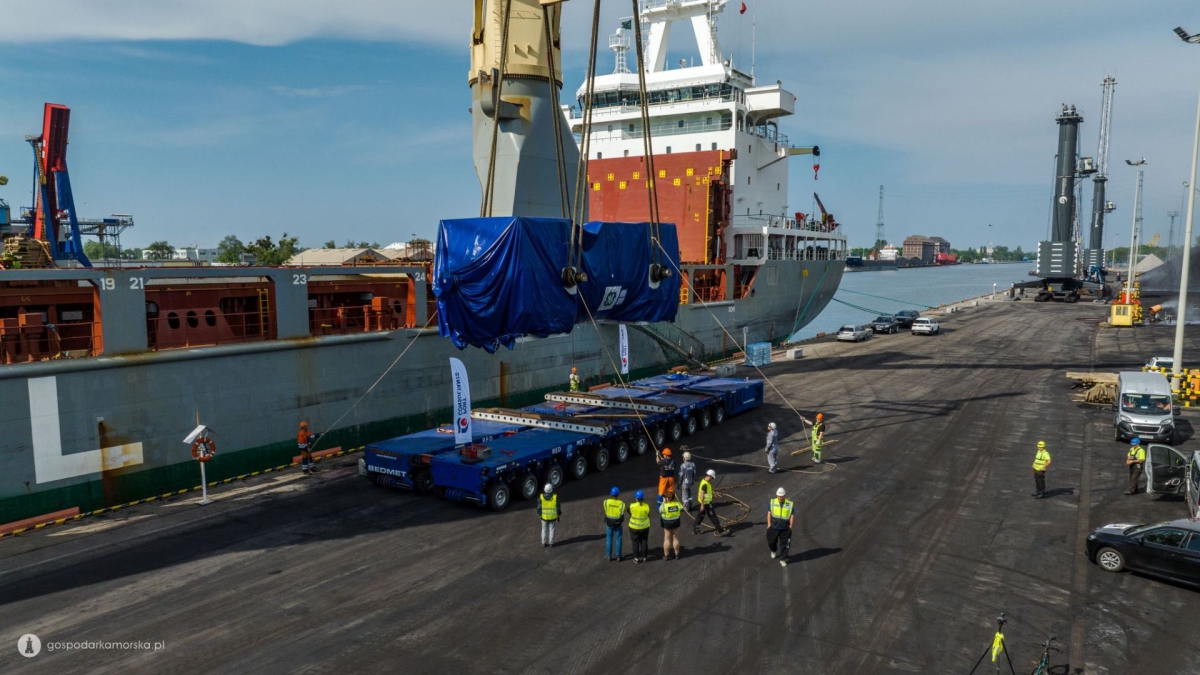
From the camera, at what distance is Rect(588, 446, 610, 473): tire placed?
18.4 meters

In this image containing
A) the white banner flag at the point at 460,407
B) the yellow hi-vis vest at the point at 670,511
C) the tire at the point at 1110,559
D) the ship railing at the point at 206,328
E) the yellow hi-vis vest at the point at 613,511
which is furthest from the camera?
the ship railing at the point at 206,328

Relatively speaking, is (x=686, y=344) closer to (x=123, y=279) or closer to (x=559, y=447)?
(x=559, y=447)

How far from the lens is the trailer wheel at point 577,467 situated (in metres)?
17.7

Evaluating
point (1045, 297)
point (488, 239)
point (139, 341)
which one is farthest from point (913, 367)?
point (1045, 297)

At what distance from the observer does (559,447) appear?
16953 millimetres

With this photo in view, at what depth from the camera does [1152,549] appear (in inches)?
463

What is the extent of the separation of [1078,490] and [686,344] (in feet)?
69.6

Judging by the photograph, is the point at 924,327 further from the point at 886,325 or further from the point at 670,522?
the point at 670,522

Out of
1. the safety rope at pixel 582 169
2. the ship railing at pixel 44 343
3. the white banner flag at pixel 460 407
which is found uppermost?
the safety rope at pixel 582 169

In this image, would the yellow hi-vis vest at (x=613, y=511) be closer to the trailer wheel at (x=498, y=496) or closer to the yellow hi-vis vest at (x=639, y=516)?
the yellow hi-vis vest at (x=639, y=516)

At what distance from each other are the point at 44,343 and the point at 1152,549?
2313 cm

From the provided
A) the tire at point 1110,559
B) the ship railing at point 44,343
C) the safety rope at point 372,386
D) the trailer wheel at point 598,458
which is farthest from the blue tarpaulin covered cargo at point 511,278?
the tire at point 1110,559

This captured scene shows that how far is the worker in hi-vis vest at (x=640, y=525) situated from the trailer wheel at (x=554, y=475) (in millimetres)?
4374

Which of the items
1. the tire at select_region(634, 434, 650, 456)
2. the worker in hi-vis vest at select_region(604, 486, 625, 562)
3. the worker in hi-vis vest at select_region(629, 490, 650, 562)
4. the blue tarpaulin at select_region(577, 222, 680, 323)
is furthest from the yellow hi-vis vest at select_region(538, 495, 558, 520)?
the tire at select_region(634, 434, 650, 456)
